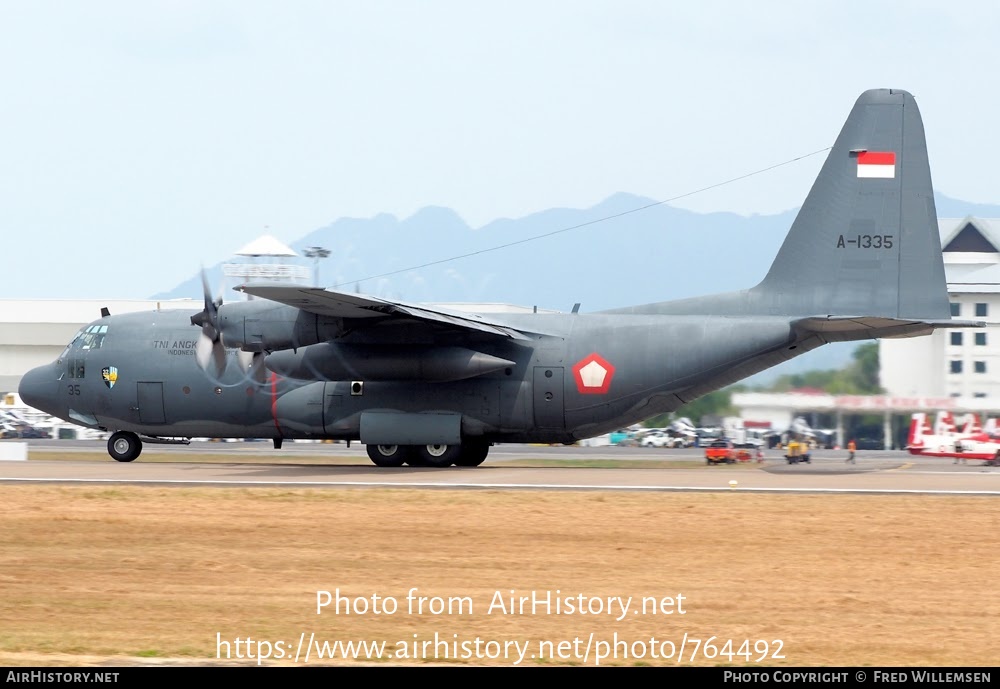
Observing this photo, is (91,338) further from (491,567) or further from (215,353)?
(491,567)

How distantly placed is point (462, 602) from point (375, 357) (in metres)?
13.4

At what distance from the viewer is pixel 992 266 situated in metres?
61.7

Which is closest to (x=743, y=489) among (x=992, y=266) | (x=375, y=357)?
(x=375, y=357)

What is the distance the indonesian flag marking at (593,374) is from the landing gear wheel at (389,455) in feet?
14.2

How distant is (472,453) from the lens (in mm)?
27859

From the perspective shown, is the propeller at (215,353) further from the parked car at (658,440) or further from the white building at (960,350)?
the parked car at (658,440)

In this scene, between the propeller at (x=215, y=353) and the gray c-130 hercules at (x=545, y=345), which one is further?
the propeller at (x=215, y=353)

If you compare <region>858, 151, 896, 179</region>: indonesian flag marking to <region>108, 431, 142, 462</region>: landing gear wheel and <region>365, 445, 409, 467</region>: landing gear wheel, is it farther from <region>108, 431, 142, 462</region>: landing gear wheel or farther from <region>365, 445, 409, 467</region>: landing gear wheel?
<region>108, 431, 142, 462</region>: landing gear wheel

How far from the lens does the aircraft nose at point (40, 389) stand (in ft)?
94.6

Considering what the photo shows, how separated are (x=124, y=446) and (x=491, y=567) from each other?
659 inches

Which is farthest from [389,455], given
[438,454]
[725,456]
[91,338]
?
[725,456]

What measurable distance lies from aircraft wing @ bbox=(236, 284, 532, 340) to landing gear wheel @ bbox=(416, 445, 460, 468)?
9.49ft

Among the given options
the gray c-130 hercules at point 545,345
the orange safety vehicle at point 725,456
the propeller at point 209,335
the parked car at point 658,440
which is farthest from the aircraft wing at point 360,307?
the parked car at point 658,440

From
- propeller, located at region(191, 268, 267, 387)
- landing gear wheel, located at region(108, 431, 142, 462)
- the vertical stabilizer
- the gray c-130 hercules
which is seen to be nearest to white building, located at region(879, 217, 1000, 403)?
the vertical stabilizer
